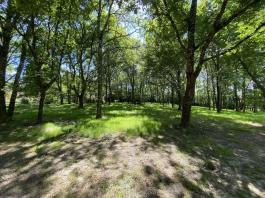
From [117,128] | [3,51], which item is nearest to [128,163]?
[117,128]

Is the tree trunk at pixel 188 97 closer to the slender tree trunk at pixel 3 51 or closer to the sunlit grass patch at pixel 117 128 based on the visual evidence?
the sunlit grass patch at pixel 117 128

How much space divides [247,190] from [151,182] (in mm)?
2306

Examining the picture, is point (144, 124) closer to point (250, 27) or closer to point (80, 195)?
point (80, 195)

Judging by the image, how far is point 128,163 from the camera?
7.30 meters

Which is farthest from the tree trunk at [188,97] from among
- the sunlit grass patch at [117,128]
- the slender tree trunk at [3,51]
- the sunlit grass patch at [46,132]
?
the slender tree trunk at [3,51]

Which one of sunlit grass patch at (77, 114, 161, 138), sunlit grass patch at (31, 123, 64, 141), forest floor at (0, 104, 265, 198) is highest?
sunlit grass patch at (77, 114, 161, 138)

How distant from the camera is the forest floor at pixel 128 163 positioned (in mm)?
5875

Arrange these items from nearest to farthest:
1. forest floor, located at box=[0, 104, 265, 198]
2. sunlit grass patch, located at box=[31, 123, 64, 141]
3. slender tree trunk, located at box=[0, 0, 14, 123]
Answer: forest floor, located at box=[0, 104, 265, 198], sunlit grass patch, located at box=[31, 123, 64, 141], slender tree trunk, located at box=[0, 0, 14, 123]

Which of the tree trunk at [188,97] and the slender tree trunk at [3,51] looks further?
the slender tree trunk at [3,51]

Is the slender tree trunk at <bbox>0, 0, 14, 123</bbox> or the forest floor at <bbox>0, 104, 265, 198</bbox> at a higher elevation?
the slender tree trunk at <bbox>0, 0, 14, 123</bbox>

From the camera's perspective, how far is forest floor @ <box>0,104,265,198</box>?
5.88 meters

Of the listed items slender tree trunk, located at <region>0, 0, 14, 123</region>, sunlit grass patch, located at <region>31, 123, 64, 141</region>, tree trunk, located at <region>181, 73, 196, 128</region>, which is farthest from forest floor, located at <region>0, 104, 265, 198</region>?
slender tree trunk, located at <region>0, 0, 14, 123</region>

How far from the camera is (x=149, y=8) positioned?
545 inches

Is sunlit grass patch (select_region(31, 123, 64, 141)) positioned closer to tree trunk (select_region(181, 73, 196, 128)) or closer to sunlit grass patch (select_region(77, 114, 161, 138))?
sunlit grass patch (select_region(77, 114, 161, 138))
